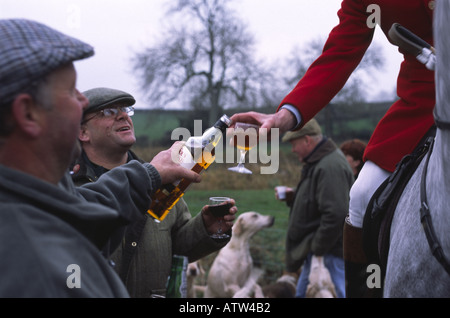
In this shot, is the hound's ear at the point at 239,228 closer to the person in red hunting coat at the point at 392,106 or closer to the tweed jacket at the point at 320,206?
the tweed jacket at the point at 320,206

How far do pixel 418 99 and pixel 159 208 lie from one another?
1427 mm

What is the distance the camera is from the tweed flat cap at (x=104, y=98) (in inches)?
134

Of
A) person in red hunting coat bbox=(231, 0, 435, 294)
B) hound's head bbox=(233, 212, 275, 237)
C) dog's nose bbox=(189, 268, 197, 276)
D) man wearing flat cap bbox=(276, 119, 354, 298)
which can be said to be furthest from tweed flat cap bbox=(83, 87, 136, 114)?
hound's head bbox=(233, 212, 275, 237)

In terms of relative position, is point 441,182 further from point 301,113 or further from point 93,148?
point 93,148

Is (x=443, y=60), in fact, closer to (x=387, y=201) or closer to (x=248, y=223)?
(x=387, y=201)

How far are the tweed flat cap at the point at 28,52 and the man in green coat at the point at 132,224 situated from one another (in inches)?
69.3

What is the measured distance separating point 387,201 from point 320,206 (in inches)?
146

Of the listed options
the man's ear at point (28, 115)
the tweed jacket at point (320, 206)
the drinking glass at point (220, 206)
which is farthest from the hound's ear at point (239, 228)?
the man's ear at point (28, 115)

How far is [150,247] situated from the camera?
331 cm

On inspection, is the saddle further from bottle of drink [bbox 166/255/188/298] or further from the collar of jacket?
the collar of jacket

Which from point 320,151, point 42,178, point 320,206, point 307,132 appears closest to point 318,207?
point 320,206

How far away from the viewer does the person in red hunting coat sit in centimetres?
260

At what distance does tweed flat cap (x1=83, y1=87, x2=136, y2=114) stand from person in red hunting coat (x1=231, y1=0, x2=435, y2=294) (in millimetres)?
1096
